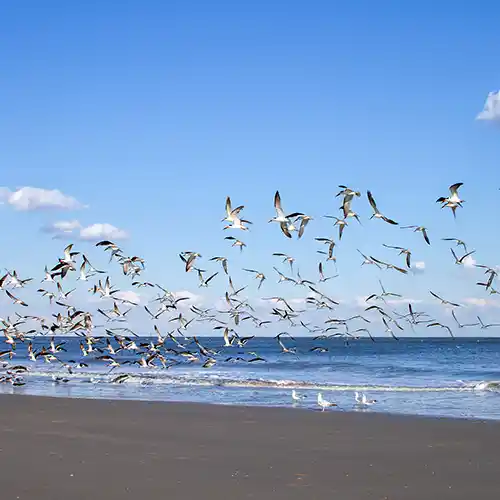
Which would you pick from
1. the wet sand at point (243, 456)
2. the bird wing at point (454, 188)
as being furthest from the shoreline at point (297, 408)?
the bird wing at point (454, 188)

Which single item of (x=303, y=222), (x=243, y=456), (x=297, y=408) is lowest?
(x=297, y=408)

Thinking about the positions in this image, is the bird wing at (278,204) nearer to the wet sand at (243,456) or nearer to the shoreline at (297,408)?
the wet sand at (243,456)

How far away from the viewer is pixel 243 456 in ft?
39.5

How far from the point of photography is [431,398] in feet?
75.5

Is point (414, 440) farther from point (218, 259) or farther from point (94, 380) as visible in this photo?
point (94, 380)

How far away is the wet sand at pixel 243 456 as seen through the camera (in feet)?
31.6

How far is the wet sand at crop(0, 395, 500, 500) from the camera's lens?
9625mm

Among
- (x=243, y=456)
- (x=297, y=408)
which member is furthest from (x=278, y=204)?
(x=297, y=408)

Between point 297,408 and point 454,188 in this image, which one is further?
point 297,408

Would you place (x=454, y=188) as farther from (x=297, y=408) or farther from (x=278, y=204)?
(x=297, y=408)

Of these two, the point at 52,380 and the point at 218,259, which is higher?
the point at 218,259

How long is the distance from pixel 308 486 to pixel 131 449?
388cm

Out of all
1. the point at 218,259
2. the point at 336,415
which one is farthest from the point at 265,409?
the point at 218,259

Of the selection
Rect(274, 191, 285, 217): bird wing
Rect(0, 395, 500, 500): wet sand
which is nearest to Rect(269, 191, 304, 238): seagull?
Rect(274, 191, 285, 217): bird wing
